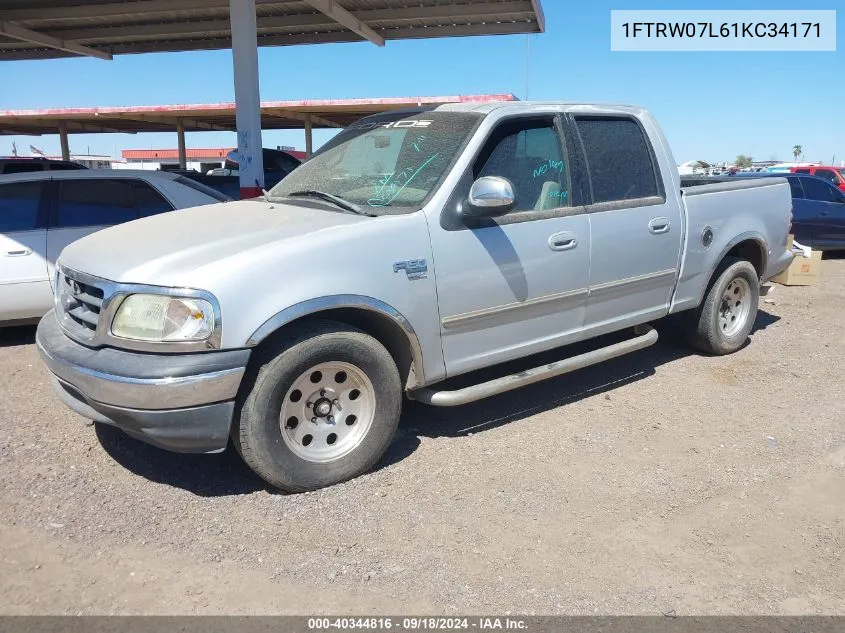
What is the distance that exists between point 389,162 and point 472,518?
7.09ft

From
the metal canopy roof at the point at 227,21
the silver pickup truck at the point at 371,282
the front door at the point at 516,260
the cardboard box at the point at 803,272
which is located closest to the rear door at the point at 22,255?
the silver pickup truck at the point at 371,282

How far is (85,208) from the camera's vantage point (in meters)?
6.34

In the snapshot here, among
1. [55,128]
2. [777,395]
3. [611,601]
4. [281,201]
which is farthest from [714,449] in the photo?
[55,128]

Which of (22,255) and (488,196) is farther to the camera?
(22,255)

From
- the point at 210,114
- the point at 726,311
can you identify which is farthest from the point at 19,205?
the point at 210,114

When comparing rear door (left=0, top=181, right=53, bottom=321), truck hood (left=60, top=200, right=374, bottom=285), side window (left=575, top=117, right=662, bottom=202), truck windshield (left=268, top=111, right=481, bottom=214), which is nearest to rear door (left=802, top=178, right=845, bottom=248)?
side window (left=575, top=117, right=662, bottom=202)

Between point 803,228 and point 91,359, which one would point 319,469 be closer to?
point 91,359

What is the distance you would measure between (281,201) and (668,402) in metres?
3.08

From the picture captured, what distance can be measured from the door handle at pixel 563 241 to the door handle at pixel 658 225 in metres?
0.84

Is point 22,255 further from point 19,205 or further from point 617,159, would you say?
point 617,159

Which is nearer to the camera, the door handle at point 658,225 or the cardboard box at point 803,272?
the door handle at point 658,225

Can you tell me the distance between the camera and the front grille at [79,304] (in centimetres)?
332

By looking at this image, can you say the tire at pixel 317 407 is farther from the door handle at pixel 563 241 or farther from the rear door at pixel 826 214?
the rear door at pixel 826 214

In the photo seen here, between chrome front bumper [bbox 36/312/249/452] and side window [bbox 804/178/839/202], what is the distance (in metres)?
12.3
